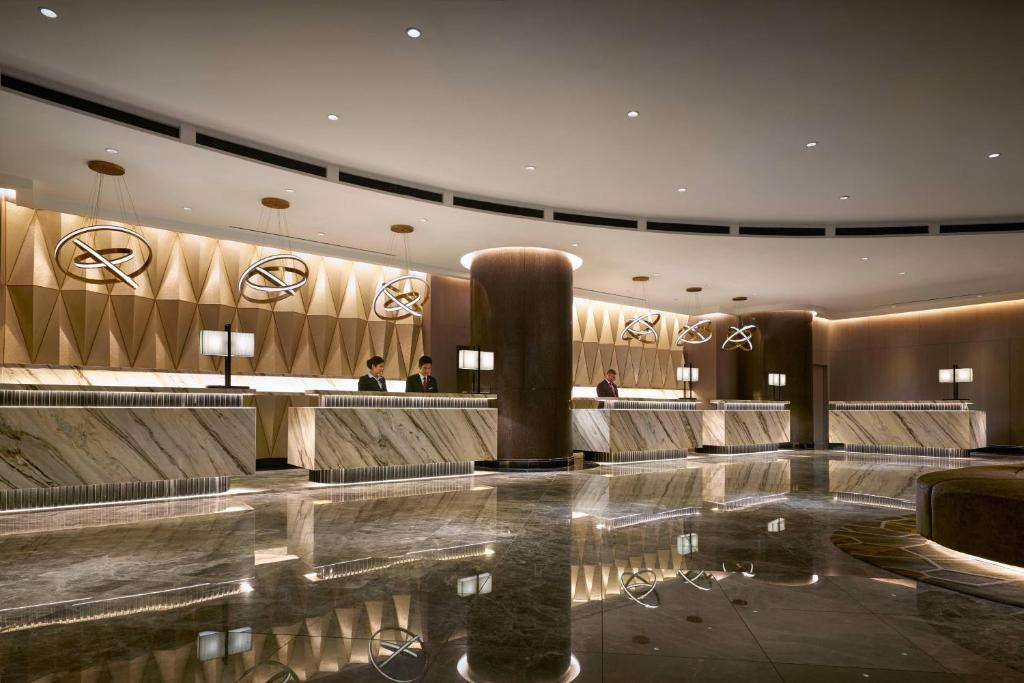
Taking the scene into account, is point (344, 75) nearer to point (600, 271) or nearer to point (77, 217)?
point (77, 217)

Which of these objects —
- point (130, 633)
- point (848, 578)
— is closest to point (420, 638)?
point (130, 633)

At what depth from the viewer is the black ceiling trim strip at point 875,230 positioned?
9.40 m

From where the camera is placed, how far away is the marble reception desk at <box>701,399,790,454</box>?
536 inches

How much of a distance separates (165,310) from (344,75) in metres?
5.88

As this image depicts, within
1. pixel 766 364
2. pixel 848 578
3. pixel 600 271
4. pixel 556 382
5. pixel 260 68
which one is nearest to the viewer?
pixel 848 578

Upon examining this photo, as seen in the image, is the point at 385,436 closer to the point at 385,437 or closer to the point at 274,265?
the point at 385,437

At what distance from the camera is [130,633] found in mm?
2678

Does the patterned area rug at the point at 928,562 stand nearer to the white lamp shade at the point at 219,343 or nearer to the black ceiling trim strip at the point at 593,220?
the black ceiling trim strip at the point at 593,220

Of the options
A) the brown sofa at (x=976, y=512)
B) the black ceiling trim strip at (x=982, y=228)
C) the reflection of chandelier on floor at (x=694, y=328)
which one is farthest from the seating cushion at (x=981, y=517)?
the reflection of chandelier on floor at (x=694, y=328)

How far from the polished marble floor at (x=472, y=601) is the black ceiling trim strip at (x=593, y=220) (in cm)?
446

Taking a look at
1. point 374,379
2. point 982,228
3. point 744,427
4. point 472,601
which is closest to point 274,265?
point 374,379

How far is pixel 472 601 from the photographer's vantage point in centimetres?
313

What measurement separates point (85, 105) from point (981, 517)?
7507 mm

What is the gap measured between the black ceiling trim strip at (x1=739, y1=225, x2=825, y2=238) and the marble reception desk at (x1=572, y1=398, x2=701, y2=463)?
3569mm
